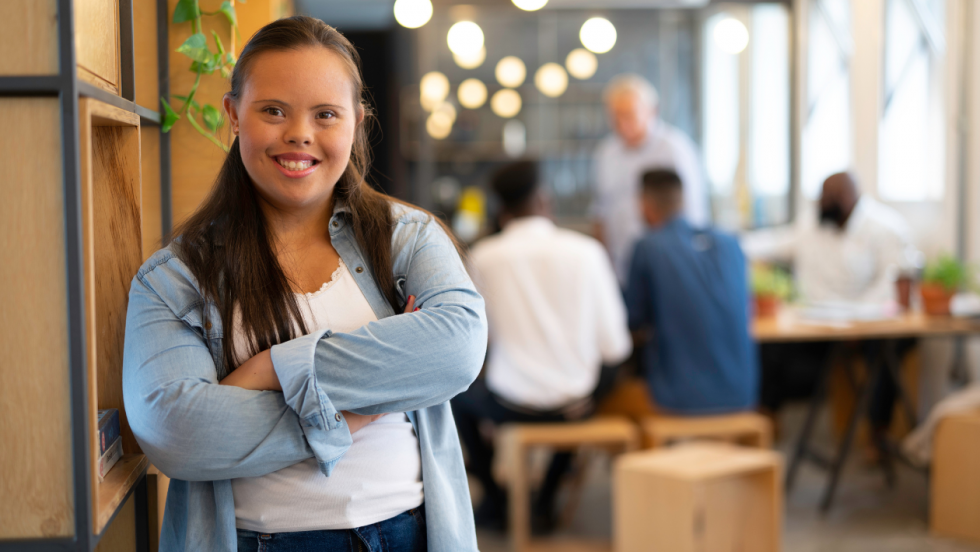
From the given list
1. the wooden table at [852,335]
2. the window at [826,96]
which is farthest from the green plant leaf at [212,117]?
the window at [826,96]

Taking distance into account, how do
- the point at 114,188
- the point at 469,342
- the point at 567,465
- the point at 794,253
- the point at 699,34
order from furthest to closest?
the point at 699,34 → the point at 794,253 → the point at 567,465 → the point at 114,188 → the point at 469,342

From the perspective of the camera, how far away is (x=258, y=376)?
106cm

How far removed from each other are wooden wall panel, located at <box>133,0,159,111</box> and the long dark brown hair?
15.8 inches

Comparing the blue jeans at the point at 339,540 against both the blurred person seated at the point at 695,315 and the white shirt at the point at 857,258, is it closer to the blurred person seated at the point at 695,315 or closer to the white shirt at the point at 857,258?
the blurred person seated at the point at 695,315

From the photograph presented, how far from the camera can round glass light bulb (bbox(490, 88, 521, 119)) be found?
6.77 metres

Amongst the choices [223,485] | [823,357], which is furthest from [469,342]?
[823,357]

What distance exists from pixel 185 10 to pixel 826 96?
4968 millimetres

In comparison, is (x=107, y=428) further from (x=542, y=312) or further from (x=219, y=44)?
(x=542, y=312)

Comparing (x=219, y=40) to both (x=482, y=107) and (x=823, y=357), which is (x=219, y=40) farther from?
(x=482, y=107)

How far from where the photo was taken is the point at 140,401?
3.37 ft

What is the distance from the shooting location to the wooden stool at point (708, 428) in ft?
10.1

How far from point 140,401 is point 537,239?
85.3 inches

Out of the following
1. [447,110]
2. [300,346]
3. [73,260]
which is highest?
[447,110]

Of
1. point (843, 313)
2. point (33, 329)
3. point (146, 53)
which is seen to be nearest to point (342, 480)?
point (33, 329)
